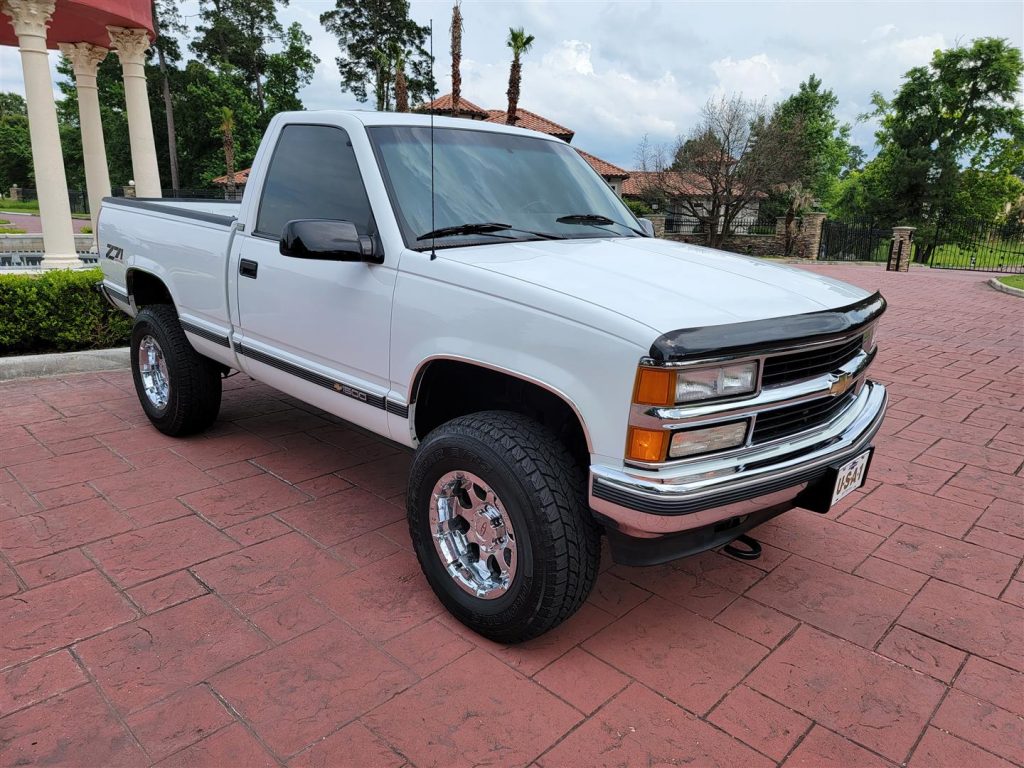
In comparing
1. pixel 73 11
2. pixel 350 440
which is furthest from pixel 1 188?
pixel 350 440

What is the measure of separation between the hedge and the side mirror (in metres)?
5.04

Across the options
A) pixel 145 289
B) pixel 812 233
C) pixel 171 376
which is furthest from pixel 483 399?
pixel 812 233

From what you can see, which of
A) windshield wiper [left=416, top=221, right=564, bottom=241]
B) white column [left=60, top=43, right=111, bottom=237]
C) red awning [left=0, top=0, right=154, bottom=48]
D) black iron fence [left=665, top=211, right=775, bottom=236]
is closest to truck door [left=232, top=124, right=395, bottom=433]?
windshield wiper [left=416, top=221, right=564, bottom=241]

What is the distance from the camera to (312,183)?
136 inches

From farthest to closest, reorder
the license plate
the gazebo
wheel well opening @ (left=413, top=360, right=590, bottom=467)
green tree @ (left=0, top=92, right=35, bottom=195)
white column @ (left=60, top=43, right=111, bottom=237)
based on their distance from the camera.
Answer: green tree @ (left=0, top=92, right=35, bottom=195), white column @ (left=60, top=43, right=111, bottom=237), the gazebo, wheel well opening @ (left=413, top=360, right=590, bottom=467), the license plate

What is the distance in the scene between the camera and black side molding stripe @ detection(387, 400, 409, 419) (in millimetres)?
2891

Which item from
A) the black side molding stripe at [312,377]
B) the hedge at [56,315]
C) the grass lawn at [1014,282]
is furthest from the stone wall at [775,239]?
the black side molding stripe at [312,377]

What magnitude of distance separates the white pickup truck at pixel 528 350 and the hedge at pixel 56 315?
366 centimetres

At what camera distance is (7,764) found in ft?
6.77

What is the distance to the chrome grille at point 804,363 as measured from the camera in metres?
2.32

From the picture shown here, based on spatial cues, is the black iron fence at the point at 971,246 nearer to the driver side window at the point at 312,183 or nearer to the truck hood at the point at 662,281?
the truck hood at the point at 662,281

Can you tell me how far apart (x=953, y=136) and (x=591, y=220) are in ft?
144

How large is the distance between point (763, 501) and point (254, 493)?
2872 mm

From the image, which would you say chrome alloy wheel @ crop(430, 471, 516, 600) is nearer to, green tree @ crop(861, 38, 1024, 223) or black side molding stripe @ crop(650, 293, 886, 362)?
black side molding stripe @ crop(650, 293, 886, 362)
